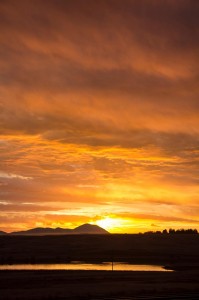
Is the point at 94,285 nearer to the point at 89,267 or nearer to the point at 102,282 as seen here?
the point at 102,282

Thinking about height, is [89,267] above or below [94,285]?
above

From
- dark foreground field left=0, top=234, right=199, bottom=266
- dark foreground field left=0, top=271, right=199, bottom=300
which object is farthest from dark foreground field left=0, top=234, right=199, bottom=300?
dark foreground field left=0, top=234, right=199, bottom=266

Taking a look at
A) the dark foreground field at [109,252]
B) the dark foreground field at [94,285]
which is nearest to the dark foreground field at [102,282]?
the dark foreground field at [94,285]

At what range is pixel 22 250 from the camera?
88.0 m


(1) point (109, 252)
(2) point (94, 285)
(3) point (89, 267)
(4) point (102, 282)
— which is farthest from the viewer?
(1) point (109, 252)

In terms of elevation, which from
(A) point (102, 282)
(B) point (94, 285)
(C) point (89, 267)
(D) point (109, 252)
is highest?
(D) point (109, 252)

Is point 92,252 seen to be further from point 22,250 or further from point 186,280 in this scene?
point 186,280

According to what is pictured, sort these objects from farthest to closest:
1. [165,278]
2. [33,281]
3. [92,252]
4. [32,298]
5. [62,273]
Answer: [92,252]
[62,273]
[165,278]
[33,281]
[32,298]

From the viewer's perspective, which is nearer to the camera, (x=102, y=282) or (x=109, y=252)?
(x=102, y=282)

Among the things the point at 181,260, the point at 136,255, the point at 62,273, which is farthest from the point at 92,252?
the point at 62,273

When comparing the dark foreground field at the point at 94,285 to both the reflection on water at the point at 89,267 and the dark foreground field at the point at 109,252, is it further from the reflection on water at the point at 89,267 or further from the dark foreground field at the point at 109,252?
the dark foreground field at the point at 109,252

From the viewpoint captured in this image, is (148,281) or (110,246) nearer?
(148,281)

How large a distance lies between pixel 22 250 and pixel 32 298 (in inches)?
2268

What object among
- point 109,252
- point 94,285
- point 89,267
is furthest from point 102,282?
point 109,252
